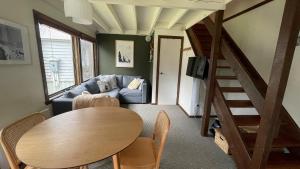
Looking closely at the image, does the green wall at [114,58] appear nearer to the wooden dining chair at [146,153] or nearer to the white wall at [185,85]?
the white wall at [185,85]

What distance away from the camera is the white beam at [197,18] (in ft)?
9.14

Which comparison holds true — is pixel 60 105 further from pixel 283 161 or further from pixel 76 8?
pixel 283 161

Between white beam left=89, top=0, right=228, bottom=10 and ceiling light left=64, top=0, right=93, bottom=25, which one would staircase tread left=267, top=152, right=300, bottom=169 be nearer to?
white beam left=89, top=0, right=228, bottom=10

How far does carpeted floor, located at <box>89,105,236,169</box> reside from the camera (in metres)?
2.01

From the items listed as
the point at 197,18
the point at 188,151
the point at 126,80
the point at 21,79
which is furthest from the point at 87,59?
the point at 188,151

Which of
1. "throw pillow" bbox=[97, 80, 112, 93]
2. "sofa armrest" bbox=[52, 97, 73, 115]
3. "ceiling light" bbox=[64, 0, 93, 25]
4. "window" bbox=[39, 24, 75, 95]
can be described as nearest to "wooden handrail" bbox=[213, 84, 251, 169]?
"ceiling light" bbox=[64, 0, 93, 25]

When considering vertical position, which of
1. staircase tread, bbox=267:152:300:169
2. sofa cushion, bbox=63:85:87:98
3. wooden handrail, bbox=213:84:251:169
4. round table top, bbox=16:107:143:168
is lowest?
staircase tread, bbox=267:152:300:169

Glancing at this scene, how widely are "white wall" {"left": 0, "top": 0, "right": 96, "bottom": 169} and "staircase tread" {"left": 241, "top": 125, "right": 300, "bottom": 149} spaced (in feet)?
9.24

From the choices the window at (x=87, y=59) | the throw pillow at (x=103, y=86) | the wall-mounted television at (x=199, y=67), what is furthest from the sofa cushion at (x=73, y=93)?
the wall-mounted television at (x=199, y=67)

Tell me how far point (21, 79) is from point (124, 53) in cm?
369

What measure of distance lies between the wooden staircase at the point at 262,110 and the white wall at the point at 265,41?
111 millimetres

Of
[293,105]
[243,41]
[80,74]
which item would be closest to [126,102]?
[80,74]

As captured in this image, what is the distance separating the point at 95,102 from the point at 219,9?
234 centimetres

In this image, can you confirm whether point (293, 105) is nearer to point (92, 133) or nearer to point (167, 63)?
point (92, 133)
